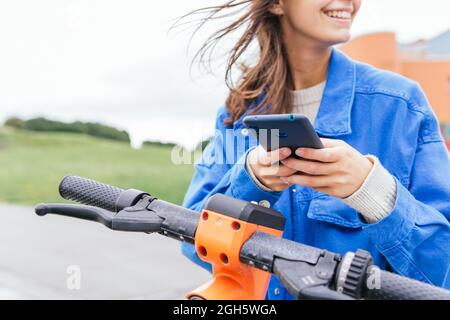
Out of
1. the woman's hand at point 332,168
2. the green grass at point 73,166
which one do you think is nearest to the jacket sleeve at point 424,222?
the woman's hand at point 332,168

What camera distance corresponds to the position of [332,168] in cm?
88

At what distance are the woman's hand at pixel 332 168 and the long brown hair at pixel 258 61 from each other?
0.57 m

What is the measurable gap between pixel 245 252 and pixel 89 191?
13.5 inches

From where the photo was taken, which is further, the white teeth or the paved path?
the paved path

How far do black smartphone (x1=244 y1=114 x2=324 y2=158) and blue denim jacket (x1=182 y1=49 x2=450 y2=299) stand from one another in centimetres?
24

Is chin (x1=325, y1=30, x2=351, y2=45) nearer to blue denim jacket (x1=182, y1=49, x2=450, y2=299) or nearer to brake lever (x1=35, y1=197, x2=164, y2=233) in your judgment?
blue denim jacket (x1=182, y1=49, x2=450, y2=299)

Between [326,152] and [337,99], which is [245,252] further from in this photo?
[337,99]

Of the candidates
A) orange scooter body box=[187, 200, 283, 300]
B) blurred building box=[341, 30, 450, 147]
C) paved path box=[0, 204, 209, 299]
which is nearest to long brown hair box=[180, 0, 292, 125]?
orange scooter body box=[187, 200, 283, 300]

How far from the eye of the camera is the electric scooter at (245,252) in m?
0.70

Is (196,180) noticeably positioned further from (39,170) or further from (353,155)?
(39,170)

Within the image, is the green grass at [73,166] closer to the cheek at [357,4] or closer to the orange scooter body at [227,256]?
the cheek at [357,4]

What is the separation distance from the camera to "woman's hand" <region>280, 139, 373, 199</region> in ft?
2.82

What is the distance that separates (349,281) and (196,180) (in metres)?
0.79
